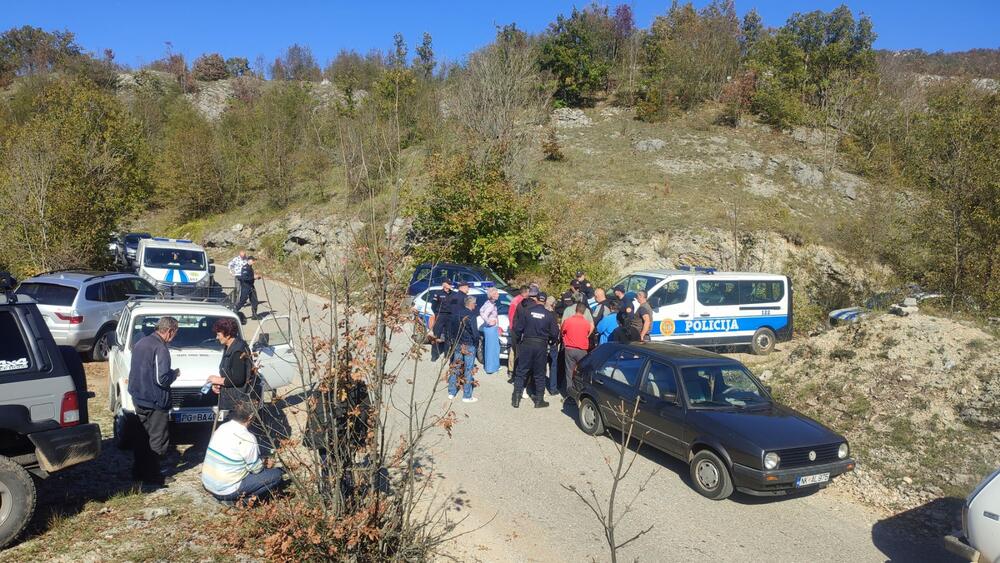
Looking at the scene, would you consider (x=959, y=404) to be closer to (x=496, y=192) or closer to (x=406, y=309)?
(x=406, y=309)

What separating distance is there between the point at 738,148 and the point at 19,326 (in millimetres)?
34902

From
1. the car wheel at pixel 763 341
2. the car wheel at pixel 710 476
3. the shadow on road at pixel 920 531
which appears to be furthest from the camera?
the car wheel at pixel 763 341

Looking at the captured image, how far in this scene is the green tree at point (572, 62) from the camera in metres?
43.2

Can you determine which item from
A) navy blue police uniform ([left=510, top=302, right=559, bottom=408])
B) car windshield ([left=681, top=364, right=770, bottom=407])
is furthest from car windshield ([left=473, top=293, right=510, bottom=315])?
car windshield ([left=681, top=364, right=770, bottom=407])

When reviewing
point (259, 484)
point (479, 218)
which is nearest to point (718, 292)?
point (479, 218)

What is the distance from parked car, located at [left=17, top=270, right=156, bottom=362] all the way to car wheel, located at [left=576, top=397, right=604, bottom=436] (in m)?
9.52

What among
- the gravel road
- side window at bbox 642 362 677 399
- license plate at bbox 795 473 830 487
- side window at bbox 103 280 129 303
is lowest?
the gravel road

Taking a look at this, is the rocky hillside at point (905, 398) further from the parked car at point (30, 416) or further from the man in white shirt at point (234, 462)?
the parked car at point (30, 416)

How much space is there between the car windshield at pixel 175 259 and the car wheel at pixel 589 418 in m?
14.9

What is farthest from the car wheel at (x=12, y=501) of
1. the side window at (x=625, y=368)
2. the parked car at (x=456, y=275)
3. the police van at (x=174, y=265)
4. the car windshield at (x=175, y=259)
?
the car windshield at (x=175, y=259)

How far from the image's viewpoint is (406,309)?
171 inches

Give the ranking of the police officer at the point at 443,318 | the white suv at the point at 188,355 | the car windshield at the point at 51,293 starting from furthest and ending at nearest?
the police officer at the point at 443,318
the car windshield at the point at 51,293
the white suv at the point at 188,355

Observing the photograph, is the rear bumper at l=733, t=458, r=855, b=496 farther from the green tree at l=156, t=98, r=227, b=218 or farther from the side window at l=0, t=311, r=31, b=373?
the green tree at l=156, t=98, r=227, b=218

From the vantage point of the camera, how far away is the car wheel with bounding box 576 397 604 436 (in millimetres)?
9266
